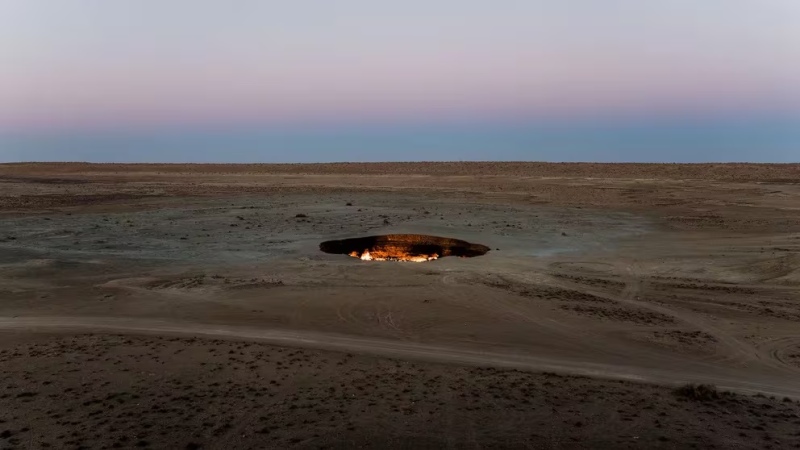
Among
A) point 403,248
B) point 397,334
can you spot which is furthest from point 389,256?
point 397,334

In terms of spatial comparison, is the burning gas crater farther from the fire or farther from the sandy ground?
the sandy ground

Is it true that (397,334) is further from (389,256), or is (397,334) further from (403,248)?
(403,248)

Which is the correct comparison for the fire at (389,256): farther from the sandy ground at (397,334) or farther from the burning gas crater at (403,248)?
the sandy ground at (397,334)

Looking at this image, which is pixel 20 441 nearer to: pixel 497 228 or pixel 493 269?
pixel 493 269

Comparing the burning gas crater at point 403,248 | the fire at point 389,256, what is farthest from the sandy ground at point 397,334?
the fire at point 389,256

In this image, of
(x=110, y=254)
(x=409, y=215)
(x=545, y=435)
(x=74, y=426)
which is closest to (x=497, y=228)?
(x=409, y=215)
